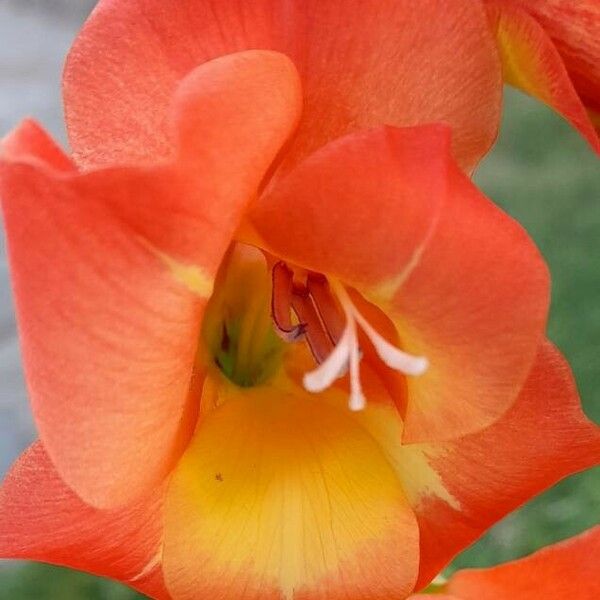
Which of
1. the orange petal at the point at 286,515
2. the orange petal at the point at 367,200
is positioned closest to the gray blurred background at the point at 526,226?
the orange petal at the point at 286,515

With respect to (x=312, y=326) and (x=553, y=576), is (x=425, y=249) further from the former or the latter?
A: (x=553, y=576)

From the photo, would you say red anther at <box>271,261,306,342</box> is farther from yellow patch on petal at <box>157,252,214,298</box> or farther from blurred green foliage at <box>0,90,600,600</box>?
blurred green foliage at <box>0,90,600,600</box>

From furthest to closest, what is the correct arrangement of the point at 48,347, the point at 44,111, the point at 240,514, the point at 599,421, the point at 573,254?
1. the point at 44,111
2. the point at 573,254
3. the point at 599,421
4. the point at 240,514
5. the point at 48,347

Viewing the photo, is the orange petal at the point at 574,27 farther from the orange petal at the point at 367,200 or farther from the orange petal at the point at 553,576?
the orange petal at the point at 553,576

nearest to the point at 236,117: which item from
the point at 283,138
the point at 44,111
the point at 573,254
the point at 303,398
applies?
the point at 283,138

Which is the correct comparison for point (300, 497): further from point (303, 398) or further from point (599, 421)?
point (599, 421)

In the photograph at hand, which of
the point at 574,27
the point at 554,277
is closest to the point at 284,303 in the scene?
the point at 574,27
